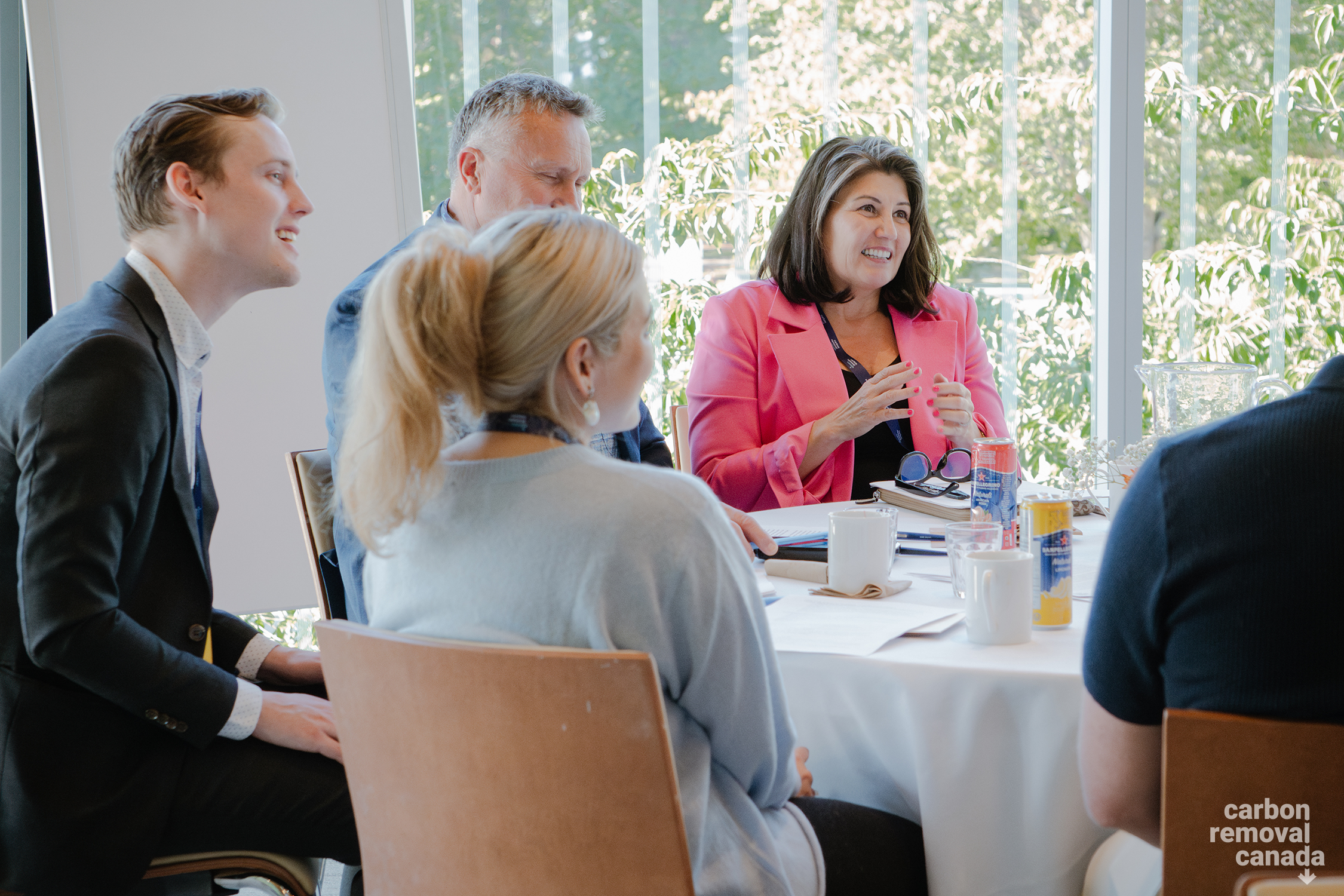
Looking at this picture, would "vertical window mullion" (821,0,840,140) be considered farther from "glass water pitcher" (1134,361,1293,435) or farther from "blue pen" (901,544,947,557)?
"blue pen" (901,544,947,557)

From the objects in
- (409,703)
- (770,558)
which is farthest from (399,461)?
(770,558)

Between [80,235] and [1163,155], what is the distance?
12.1 ft

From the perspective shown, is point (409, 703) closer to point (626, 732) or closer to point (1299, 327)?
point (626, 732)

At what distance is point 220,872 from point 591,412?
872mm

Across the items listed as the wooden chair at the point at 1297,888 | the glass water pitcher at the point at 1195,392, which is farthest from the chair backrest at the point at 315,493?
the wooden chair at the point at 1297,888

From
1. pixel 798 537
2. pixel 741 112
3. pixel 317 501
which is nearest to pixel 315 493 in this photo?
pixel 317 501

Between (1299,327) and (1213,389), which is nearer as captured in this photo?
(1213,389)

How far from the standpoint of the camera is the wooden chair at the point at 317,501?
2.04 meters

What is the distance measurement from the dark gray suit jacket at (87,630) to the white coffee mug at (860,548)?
0.90m

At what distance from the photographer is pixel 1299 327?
4.14 m

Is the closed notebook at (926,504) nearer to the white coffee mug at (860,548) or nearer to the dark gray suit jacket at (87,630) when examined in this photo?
the white coffee mug at (860,548)

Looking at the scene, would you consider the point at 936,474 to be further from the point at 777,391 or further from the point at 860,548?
the point at 860,548

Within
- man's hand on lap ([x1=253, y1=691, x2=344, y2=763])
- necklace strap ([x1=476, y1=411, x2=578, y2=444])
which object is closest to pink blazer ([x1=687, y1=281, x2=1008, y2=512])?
man's hand on lap ([x1=253, y1=691, x2=344, y2=763])

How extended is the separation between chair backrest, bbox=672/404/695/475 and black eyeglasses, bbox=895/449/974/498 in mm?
688
